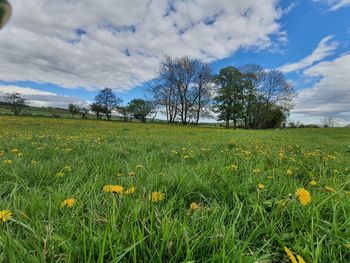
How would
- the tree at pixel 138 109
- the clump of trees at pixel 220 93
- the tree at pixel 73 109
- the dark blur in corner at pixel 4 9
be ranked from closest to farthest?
the dark blur in corner at pixel 4 9
the clump of trees at pixel 220 93
the tree at pixel 138 109
the tree at pixel 73 109

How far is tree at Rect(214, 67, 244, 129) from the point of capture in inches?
1925

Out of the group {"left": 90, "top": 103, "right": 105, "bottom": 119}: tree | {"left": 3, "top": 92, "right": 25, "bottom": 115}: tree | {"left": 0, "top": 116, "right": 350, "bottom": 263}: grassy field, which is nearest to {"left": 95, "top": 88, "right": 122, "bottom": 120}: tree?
{"left": 90, "top": 103, "right": 105, "bottom": 119}: tree

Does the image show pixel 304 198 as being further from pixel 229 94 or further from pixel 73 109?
pixel 73 109

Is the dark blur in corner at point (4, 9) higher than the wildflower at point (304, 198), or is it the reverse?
the dark blur in corner at point (4, 9)

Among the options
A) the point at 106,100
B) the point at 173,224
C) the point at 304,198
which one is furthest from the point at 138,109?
the point at 173,224

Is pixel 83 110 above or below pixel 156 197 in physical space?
above

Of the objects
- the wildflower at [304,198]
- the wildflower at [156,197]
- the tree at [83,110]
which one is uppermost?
the tree at [83,110]

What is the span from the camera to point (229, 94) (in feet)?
160

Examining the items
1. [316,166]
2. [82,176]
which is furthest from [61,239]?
[316,166]

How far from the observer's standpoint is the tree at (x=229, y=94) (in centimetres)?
4891

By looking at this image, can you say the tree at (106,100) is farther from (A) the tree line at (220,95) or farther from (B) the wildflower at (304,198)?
(B) the wildflower at (304,198)

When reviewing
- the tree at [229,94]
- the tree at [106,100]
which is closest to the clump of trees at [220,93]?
the tree at [229,94]

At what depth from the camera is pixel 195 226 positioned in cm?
137

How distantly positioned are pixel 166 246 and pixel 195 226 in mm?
274
